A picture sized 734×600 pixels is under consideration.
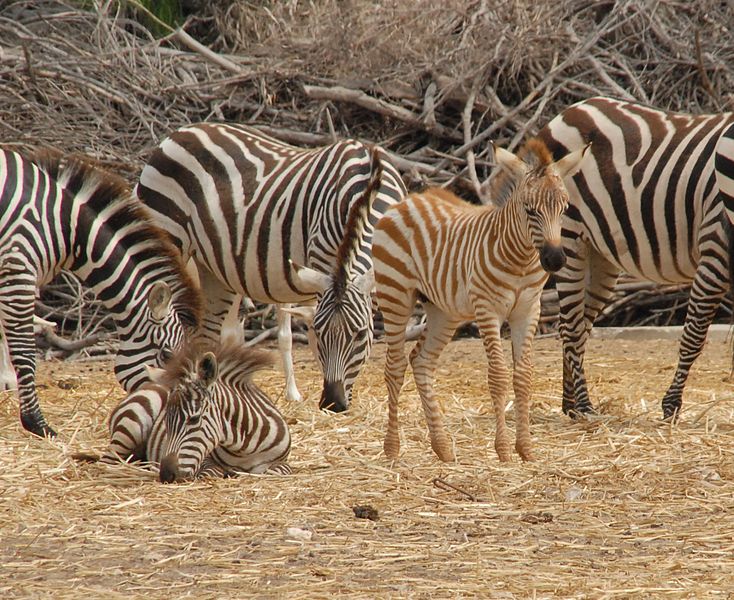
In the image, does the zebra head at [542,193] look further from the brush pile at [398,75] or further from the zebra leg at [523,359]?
the brush pile at [398,75]

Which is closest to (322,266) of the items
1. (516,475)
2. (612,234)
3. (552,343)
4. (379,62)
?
(612,234)

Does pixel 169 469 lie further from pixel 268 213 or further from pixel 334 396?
pixel 268 213

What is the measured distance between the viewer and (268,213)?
27.4 ft

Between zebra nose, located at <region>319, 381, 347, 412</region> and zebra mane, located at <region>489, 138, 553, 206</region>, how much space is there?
157 cm

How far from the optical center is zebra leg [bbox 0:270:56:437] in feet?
23.6

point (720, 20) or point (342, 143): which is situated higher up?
point (720, 20)

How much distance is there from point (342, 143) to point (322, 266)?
1.01m

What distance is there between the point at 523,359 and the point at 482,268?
0.55 metres

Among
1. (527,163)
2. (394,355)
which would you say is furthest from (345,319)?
(527,163)

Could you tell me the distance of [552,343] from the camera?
440 inches

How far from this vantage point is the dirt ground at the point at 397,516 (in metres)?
4.00

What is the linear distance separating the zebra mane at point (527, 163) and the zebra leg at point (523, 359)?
1.88 feet

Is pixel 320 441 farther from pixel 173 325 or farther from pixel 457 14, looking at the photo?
pixel 457 14

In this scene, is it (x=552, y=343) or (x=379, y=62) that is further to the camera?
(x=379, y=62)
